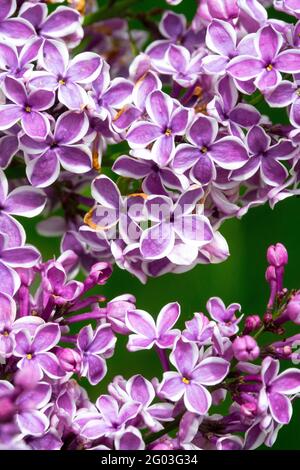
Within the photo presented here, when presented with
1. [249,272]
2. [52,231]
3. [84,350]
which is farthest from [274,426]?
[249,272]

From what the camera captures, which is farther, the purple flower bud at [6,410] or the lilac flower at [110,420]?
the lilac flower at [110,420]

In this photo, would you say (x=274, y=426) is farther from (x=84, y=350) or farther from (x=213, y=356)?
(x=84, y=350)

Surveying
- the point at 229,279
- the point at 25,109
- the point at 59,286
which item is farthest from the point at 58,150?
the point at 229,279

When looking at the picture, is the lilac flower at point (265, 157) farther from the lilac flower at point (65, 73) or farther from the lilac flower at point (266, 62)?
the lilac flower at point (65, 73)

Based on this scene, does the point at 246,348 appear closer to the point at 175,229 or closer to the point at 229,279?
the point at 175,229

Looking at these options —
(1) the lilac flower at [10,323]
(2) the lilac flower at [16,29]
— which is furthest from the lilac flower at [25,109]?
(1) the lilac flower at [10,323]

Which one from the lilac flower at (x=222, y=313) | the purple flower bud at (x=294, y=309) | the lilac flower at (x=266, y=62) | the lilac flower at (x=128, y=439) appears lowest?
the lilac flower at (x=128, y=439)
